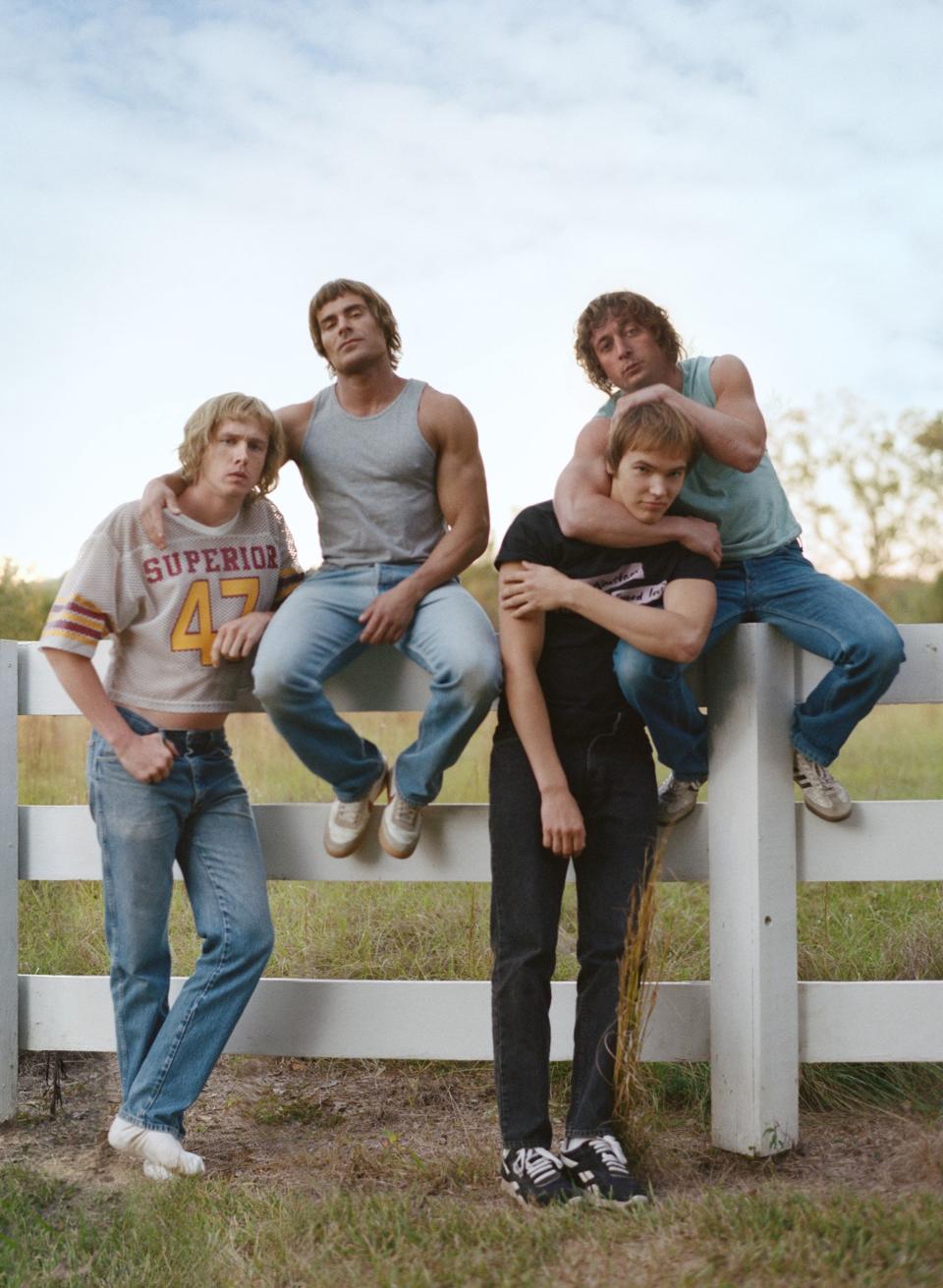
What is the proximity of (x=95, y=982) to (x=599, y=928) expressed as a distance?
1499 mm

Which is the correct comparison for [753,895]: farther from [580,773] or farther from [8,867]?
[8,867]

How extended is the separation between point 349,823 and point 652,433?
1.24 m

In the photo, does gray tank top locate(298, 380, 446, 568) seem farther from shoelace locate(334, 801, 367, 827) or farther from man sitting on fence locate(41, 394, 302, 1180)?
shoelace locate(334, 801, 367, 827)

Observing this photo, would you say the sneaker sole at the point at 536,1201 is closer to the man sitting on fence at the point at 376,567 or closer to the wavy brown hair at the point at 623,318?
the man sitting on fence at the point at 376,567

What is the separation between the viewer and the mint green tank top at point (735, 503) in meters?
3.22

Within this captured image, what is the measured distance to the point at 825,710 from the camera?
2.98 m

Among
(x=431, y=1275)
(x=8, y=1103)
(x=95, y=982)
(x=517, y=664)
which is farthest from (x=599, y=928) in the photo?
(x=8, y=1103)

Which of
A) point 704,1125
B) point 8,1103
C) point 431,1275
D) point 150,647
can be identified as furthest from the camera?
point 8,1103

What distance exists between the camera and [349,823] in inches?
124

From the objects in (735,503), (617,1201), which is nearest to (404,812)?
(617,1201)

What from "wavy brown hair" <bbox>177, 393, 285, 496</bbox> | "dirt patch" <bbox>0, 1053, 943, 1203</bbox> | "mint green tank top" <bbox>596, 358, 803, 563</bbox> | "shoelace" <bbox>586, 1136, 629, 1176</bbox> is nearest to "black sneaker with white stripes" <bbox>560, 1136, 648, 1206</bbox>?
"shoelace" <bbox>586, 1136, 629, 1176</bbox>

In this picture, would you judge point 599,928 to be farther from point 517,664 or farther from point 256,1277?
point 256,1277

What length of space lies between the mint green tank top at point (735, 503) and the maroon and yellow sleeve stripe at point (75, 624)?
138 cm

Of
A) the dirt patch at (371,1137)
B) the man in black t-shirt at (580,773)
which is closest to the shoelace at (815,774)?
the man in black t-shirt at (580,773)
